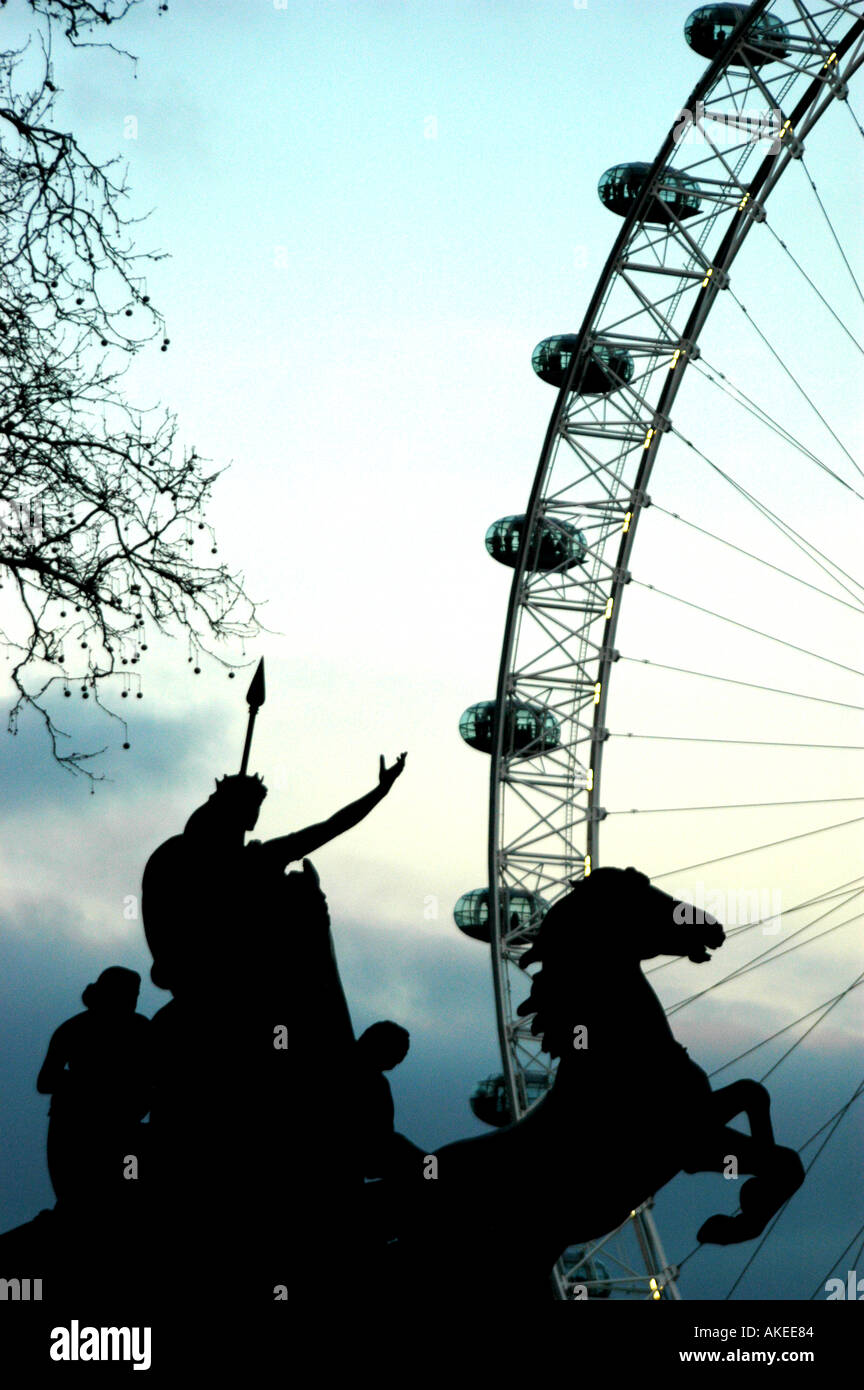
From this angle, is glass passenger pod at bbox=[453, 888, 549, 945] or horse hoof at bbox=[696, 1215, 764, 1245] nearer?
horse hoof at bbox=[696, 1215, 764, 1245]

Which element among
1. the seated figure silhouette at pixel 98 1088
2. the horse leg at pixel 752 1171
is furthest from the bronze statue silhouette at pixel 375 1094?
the horse leg at pixel 752 1171

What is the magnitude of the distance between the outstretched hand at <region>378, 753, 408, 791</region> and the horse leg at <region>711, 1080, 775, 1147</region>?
1865 millimetres

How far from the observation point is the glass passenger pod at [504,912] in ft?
66.9

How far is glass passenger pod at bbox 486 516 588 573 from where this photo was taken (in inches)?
808

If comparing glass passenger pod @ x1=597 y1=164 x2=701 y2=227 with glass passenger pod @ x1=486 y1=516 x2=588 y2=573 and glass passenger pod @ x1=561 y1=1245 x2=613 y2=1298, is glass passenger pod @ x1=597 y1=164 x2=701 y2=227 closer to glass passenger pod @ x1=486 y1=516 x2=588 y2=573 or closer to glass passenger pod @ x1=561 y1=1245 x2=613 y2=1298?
glass passenger pod @ x1=486 y1=516 x2=588 y2=573

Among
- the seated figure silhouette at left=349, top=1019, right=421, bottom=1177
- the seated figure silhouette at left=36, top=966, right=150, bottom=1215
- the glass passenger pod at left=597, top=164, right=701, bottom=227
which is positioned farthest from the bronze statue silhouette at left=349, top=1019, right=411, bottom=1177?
the glass passenger pod at left=597, top=164, right=701, bottom=227

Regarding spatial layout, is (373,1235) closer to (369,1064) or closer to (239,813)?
(369,1064)

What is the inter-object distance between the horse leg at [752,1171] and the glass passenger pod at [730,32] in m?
14.3

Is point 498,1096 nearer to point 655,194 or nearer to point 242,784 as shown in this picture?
point 655,194

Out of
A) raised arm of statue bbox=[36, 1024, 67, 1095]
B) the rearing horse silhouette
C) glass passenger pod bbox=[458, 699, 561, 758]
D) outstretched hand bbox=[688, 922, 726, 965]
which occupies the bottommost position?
the rearing horse silhouette

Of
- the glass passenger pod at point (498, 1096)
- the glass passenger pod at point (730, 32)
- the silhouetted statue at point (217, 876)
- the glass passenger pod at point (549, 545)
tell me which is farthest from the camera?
the glass passenger pod at point (549, 545)

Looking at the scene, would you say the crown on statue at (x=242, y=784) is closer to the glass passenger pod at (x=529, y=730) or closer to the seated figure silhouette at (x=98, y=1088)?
the seated figure silhouette at (x=98, y=1088)

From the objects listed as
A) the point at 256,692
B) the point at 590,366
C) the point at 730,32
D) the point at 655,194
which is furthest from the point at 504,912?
the point at 256,692

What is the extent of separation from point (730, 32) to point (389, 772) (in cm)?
1343
